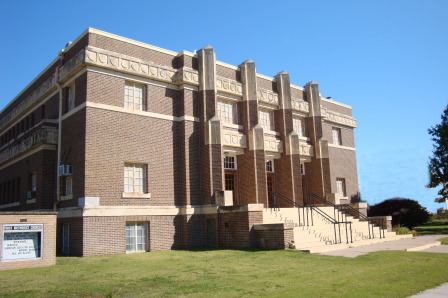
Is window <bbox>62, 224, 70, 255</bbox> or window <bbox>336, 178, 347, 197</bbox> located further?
window <bbox>336, 178, 347, 197</bbox>

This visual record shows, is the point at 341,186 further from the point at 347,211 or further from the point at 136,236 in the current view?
the point at 136,236

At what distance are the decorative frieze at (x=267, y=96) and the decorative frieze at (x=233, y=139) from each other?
295cm

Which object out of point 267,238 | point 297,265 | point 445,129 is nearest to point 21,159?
point 267,238

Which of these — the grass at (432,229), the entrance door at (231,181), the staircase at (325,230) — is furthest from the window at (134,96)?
the grass at (432,229)

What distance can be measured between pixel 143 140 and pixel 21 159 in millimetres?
8673

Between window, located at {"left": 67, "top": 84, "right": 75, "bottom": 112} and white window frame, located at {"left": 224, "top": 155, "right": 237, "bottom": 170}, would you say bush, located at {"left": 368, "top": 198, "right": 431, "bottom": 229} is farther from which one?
window, located at {"left": 67, "top": 84, "right": 75, "bottom": 112}

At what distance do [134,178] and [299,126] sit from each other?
13.0 m

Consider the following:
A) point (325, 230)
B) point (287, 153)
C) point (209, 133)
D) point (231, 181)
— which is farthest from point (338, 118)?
point (209, 133)

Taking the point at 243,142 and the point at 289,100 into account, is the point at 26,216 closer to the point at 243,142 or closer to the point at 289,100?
the point at 243,142

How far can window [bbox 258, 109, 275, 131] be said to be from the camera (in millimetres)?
24609

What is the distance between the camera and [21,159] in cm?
2288

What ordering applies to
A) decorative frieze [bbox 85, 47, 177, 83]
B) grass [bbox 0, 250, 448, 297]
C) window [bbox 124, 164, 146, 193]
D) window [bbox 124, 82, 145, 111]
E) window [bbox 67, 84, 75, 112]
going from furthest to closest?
1. window [bbox 67, 84, 75, 112]
2. window [bbox 124, 82, 145, 111]
3. window [bbox 124, 164, 146, 193]
4. decorative frieze [bbox 85, 47, 177, 83]
5. grass [bbox 0, 250, 448, 297]

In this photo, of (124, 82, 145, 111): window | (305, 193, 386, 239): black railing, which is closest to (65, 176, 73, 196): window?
(124, 82, 145, 111): window

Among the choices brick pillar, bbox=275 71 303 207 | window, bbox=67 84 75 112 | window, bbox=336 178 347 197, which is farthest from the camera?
window, bbox=336 178 347 197
